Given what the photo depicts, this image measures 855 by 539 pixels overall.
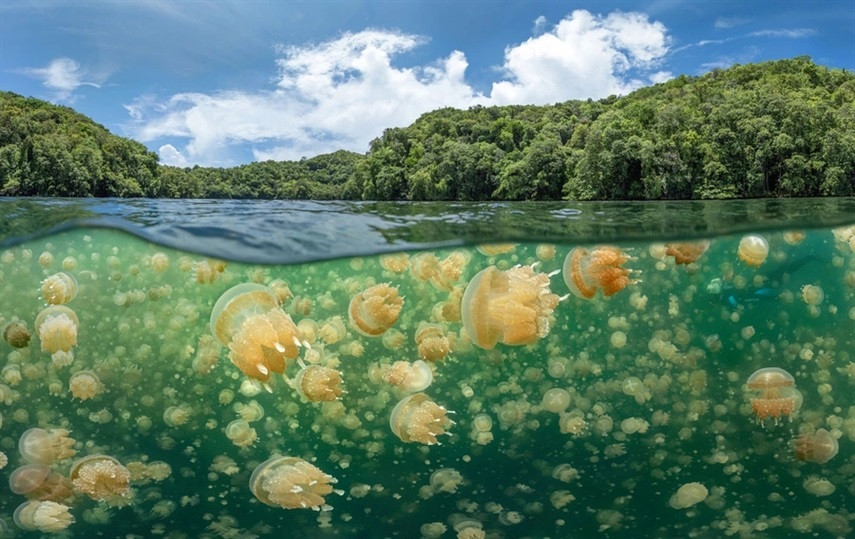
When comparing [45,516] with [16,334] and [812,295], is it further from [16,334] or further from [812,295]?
[812,295]

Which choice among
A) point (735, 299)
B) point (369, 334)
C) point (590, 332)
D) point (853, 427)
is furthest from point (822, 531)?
point (369, 334)

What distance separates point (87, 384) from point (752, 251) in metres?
5.07

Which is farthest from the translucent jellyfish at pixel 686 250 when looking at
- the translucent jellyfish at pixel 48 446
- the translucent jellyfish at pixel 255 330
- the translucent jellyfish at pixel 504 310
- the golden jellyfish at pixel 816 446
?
the translucent jellyfish at pixel 48 446

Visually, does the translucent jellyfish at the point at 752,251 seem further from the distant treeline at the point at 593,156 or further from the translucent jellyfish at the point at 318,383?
the distant treeline at the point at 593,156

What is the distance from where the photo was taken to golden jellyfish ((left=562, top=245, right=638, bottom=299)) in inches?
192

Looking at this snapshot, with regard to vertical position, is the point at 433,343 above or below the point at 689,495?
above

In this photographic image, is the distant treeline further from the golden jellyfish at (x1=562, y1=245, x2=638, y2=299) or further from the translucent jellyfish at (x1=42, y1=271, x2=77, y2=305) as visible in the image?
the golden jellyfish at (x1=562, y1=245, x2=638, y2=299)

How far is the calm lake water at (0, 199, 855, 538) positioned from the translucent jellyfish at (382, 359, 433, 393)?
15mm

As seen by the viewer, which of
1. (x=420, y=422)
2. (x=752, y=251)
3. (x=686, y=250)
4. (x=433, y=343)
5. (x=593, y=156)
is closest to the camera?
(x=420, y=422)

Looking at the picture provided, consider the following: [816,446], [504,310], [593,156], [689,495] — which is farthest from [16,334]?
[593,156]

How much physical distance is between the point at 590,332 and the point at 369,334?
61.8 inches

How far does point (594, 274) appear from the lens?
4.90 metres

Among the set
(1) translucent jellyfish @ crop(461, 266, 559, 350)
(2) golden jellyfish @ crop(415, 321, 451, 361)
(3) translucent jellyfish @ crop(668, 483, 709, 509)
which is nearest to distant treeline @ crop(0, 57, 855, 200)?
(3) translucent jellyfish @ crop(668, 483, 709, 509)

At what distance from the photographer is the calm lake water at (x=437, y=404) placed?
468 cm
